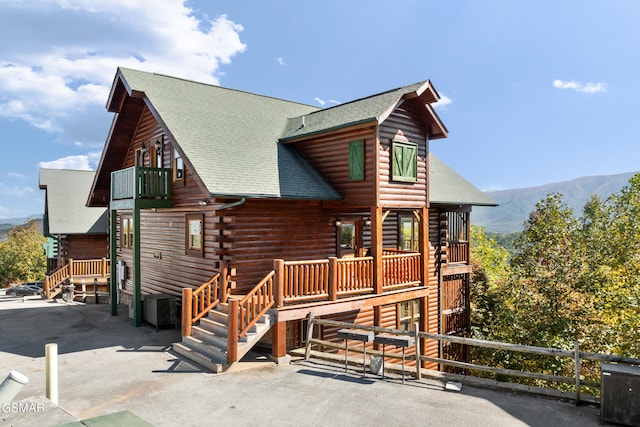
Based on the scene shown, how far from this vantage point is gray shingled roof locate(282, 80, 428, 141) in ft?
45.5

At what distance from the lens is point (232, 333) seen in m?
10.7

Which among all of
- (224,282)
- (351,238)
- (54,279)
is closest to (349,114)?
(351,238)

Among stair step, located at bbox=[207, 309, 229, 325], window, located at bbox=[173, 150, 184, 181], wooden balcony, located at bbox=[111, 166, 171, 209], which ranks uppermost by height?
window, located at bbox=[173, 150, 184, 181]

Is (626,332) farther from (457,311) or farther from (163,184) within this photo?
(163,184)

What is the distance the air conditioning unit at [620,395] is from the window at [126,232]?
59.1 ft

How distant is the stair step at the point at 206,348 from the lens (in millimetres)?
11074

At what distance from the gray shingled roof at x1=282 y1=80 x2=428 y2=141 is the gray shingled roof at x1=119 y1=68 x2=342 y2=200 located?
2.71 feet

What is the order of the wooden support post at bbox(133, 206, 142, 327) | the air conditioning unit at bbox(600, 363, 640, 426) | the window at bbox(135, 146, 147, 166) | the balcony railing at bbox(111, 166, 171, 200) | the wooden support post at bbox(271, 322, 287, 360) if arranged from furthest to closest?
the window at bbox(135, 146, 147, 166)
the wooden support post at bbox(133, 206, 142, 327)
the balcony railing at bbox(111, 166, 171, 200)
the wooden support post at bbox(271, 322, 287, 360)
the air conditioning unit at bbox(600, 363, 640, 426)

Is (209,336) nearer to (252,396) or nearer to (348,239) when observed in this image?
(252,396)

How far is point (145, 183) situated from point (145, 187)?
0.48 ft

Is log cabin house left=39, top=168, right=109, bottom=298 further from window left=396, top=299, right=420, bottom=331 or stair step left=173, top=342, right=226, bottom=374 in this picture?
window left=396, top=299, right=420, bottom=331

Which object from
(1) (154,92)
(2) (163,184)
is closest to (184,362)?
(2) (163,184)

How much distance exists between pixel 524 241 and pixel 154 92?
2037 cm

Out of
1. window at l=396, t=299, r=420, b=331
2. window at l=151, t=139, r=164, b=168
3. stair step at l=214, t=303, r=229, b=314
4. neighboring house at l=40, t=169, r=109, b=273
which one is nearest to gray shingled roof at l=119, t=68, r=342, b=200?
window at l=151, t=139, r=164, b=168
